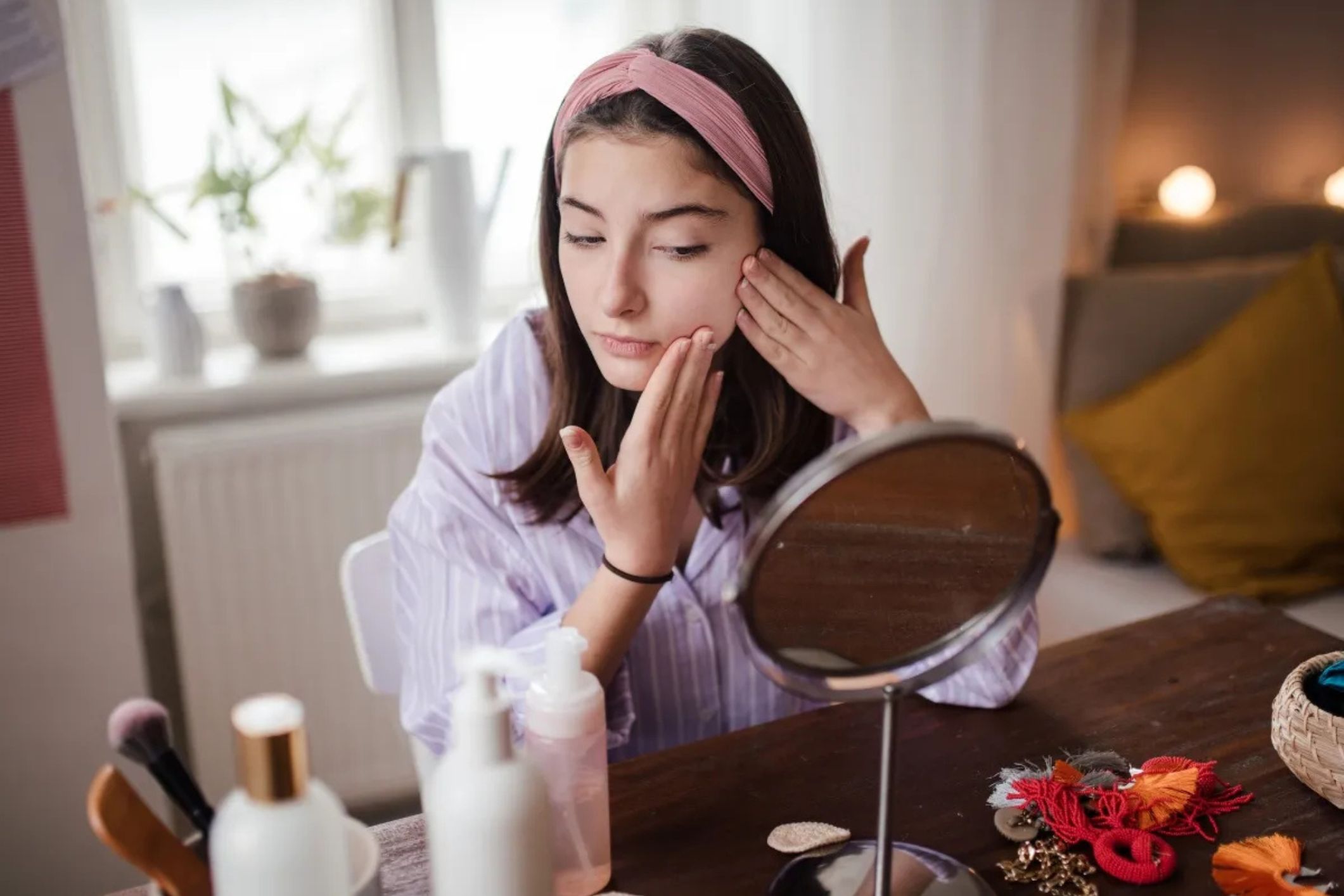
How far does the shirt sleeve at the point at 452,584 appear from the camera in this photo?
1155mm

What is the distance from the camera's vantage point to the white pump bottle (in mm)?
655

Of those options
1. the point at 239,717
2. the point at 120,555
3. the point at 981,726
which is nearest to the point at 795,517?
the point at 239,717

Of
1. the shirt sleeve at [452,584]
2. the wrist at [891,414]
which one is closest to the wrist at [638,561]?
the shirt sleeve at [452,584]

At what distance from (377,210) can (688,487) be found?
139 centimetres

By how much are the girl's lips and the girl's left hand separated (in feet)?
0.33

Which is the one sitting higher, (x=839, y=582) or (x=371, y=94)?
(x=371, y=94)

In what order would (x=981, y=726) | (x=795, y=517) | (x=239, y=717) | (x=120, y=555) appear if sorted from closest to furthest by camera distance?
(x=239, y=717) → (x=795, y=517) → (x=981, y=726) → (x=120, y=555)

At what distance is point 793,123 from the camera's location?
1.08m

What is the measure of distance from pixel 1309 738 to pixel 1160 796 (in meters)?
0.12

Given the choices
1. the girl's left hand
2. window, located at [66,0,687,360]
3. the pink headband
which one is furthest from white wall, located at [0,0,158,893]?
the girl's left hand

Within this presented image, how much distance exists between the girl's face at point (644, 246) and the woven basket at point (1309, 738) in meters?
0.54

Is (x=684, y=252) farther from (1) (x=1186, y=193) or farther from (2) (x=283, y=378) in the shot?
(1) (x=1186, y=193)

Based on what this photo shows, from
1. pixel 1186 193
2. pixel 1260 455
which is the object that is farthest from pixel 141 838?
pixel 1186 193

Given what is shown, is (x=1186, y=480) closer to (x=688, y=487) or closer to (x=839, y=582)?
(x=688, y=487)
